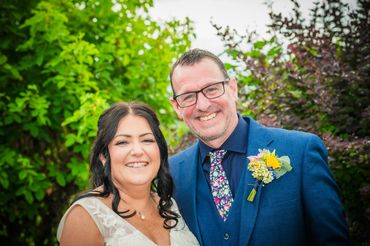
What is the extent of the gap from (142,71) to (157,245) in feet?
8.51

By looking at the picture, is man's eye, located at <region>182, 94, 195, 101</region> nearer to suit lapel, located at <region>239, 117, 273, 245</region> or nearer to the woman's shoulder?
suit lapel, located at <region>239, 117, 273, 245</region>

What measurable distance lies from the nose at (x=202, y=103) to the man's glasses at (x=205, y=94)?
0.03 meters

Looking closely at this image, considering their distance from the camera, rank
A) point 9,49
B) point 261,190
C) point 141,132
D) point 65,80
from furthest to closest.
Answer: point 9,49, point 65,80, point 141,132, point 261,190

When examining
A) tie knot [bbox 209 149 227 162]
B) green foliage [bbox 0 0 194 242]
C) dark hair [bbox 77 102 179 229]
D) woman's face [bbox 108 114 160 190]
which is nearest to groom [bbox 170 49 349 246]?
tie knot [bbox 209 149 227 162]

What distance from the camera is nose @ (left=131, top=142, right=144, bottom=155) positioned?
2.88 m

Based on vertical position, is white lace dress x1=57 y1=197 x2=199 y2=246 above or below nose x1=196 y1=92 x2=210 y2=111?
below

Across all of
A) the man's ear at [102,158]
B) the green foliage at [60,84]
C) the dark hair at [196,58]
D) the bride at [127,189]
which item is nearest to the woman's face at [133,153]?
the bride at [127,189]

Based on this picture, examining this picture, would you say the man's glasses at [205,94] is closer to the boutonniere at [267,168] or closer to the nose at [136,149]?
the nose at [136,149]

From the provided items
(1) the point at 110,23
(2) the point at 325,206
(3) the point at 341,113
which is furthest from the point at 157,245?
(1) the point at 110,23

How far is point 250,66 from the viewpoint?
12.9ft

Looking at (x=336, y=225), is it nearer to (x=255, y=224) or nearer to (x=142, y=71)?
(x=255, y=224)

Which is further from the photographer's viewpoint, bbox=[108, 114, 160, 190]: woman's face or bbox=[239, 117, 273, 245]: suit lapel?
bbox=[108, 114, 160, 190]: woman's face

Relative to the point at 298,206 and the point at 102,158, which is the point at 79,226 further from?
the point at 298,206

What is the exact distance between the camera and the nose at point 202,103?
310 centimetres
